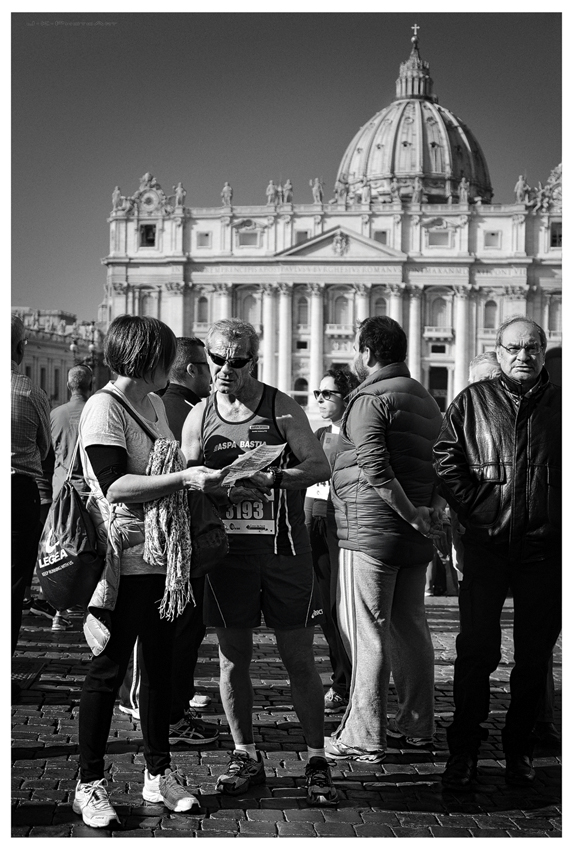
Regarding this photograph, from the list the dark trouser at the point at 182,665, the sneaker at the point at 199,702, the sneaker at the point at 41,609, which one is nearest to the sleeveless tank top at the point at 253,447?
the dark trouser at the point at 182,665

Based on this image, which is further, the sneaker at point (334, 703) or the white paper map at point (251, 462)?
the sneaker at point (334, 703)

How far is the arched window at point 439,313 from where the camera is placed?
5922 centimetres

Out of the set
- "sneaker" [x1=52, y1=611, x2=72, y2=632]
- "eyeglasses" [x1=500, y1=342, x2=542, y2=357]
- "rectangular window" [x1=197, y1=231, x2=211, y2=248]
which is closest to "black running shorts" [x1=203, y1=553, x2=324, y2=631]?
"eyeglasses" [x1=500, y1=342, x2=542, y2=357]

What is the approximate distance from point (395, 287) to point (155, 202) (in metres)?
13.8

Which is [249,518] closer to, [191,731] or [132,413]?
[132,413]

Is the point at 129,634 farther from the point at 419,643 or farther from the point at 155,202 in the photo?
the point at 155,202

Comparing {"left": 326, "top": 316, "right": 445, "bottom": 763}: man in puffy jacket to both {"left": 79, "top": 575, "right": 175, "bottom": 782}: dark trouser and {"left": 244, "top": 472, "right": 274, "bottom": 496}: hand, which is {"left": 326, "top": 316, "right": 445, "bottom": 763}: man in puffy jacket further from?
{"left": 79, "top": 575, "right": 175, "bottom": 782}: dark trouser

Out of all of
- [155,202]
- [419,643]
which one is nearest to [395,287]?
[155,202]

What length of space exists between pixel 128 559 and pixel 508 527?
1.36m

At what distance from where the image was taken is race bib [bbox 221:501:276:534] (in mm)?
3881

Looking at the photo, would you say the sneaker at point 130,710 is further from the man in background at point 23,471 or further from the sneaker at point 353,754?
the sneaker at point 353,754

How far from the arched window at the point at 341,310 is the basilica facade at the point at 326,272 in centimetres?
6

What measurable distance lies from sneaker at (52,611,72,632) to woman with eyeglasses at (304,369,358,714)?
6.29 feet

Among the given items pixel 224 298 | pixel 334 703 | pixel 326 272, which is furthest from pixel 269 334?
pixel 334 703
